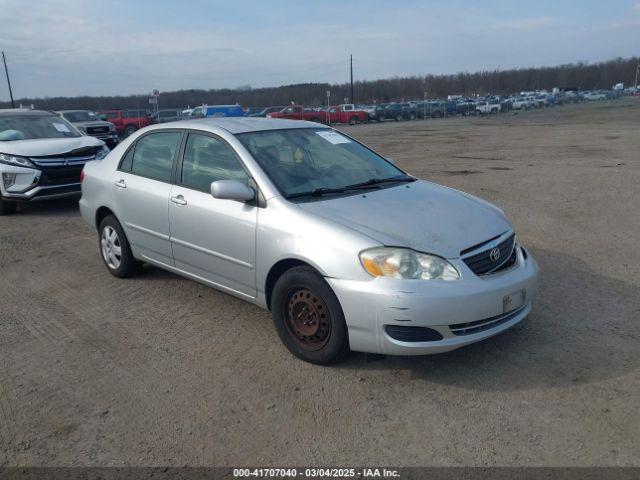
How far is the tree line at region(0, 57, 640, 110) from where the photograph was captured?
9825 centimetres

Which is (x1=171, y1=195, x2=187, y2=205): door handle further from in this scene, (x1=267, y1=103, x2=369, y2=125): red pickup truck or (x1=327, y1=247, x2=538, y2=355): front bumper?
(x1=267, y1=103, x2=369, y2=125): red pickup truck

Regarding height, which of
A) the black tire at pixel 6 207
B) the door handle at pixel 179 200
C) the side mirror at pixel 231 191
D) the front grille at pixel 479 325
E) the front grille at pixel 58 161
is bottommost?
the black tire at pixel 6 207

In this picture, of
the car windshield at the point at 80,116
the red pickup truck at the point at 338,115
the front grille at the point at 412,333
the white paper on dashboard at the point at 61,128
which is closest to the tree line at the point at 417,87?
the red pickup truck at the point at 338,115

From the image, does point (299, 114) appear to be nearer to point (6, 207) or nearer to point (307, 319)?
point (6, 207)

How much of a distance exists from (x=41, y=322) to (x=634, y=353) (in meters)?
4.59

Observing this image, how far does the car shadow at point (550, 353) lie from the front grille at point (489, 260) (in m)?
0.62

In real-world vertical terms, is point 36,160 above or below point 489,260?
above

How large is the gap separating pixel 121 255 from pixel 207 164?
1.61 meters

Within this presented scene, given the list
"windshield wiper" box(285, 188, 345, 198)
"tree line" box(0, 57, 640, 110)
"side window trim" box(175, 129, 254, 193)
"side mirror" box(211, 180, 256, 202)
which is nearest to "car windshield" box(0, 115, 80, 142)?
"side window trim" box(175, 129, 254, 193)

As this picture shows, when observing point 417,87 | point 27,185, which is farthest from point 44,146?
point 417,87

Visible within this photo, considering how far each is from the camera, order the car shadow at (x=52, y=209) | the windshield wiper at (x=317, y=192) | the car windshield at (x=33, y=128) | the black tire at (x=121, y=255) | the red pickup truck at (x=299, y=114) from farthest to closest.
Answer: the red pickup truck at (x=299, y=114), the car windshield at (x=33, y=128), the car shadow at (x=52, y=209), the black tire at (x=121, y=255), the windshield wiper at (x=317, y=192)

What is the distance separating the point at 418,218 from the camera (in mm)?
3896

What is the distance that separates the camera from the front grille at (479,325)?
11.5 feet

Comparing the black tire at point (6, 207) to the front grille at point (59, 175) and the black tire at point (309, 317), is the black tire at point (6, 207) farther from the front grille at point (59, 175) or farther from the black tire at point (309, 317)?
the black tire at point (309, 317)
